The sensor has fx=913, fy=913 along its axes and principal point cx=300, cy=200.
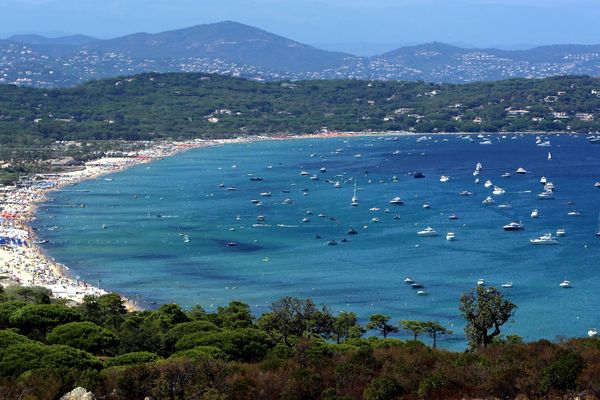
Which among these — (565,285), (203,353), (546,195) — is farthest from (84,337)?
(546,195)

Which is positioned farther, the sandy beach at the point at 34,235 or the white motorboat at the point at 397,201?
the white motorboat at the point at 397,201

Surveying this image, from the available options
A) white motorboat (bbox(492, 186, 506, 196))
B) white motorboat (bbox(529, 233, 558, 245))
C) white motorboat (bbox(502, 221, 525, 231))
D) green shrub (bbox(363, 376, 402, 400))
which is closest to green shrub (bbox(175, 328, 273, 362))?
green shrub (bbox(363, 376, 402, 400))

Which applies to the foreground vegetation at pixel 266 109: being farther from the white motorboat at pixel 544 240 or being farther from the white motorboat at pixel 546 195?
the white motorboat at pixel 544 240

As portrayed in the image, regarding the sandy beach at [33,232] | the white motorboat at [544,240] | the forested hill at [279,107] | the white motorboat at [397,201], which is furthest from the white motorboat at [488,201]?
the forested hill at [279,107]

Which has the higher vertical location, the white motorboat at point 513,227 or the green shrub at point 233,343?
the green shrub at point 233,343

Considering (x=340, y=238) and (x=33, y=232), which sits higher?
(x=33, y=232)

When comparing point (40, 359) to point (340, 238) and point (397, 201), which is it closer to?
point (340, 238)
